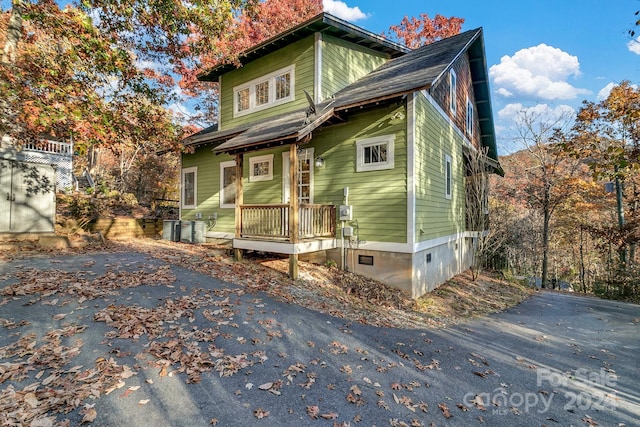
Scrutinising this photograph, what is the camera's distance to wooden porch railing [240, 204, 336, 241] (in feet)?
25.2

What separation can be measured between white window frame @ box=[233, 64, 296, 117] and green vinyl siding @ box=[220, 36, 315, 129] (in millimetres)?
111

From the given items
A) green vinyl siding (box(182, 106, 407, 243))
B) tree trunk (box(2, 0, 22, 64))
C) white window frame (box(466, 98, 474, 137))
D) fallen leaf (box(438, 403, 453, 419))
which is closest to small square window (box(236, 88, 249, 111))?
green vinyl siding (box(182, 106, 407, 243))

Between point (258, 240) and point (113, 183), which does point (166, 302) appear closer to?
point (258, 240)

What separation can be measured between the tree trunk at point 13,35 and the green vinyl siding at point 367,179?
704cm

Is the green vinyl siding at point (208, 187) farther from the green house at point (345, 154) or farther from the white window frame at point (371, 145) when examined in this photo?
the white window frame at point (371, 145)

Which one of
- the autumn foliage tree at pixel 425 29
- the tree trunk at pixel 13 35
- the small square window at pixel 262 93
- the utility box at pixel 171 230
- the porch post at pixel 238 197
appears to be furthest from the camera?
the autumn foliage tree at pixel 425 29

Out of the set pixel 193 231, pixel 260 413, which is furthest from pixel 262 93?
pixel 260 413

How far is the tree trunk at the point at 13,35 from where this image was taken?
6.05 m

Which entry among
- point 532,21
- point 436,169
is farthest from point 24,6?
point 532,21

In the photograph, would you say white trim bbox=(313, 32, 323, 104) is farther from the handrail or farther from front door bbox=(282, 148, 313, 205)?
the handrail

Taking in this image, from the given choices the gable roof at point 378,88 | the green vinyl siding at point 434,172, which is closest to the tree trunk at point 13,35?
the gable roof at point 378,88

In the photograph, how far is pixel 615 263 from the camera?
12148 millimetres

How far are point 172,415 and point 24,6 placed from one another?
27.0 ft

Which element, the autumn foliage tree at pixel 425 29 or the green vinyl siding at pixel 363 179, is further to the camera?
the autumn foliage tree at pixel 425 29
